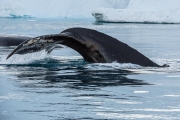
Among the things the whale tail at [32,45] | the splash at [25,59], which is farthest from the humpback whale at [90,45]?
the splash at [25,59]

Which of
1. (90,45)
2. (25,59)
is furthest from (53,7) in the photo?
(90,45)

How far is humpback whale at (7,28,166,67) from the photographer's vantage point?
10.1 meters

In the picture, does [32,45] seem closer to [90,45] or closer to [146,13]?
[90,45]

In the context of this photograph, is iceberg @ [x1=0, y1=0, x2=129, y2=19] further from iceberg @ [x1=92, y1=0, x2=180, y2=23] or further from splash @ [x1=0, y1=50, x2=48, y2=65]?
splash @ [x1=0, y1=50, x2=48, y2=65]

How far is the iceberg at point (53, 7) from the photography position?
9794cm

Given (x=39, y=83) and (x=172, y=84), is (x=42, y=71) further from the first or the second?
(x=172, y=84)

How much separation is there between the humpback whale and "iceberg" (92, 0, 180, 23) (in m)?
54.2

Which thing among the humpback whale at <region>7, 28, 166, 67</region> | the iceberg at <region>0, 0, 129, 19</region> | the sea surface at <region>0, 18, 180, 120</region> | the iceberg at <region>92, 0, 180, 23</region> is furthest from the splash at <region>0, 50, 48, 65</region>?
the iceberg at <region>0, 0, 129, 19</region>

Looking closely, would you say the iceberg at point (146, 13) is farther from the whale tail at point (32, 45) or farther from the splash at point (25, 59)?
the whale tail at point (32, 45)

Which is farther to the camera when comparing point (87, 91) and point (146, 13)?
point (146, 13)

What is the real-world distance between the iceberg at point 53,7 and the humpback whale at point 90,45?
82.2 metres

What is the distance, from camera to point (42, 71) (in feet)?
34.9

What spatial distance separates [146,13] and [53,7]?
45.7 metres

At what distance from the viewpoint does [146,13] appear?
67750 mm
